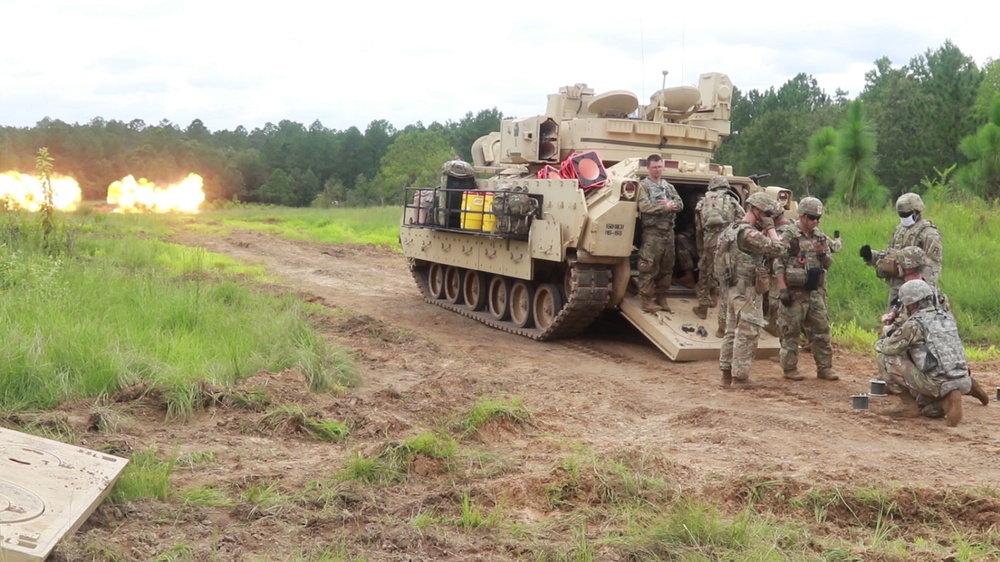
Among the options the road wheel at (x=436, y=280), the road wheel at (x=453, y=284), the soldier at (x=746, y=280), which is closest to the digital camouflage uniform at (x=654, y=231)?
the soldier at (x=746, y=280)

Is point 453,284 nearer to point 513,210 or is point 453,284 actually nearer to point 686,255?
point 513,210

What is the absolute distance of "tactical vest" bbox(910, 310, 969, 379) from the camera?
24.7 feet

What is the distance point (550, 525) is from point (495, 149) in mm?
10428

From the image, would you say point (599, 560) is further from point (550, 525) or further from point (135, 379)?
point (135, 379)

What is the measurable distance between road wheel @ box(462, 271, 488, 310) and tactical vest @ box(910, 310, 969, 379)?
6947 mm

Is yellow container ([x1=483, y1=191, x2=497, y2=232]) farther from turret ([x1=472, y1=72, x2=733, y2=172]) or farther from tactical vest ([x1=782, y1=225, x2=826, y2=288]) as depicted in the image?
tactical vest ([x1=782, y1=225, x2=826, y2=288])

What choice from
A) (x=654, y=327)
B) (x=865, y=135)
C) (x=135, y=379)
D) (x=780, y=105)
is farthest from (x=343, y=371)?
(x=780, y=105)

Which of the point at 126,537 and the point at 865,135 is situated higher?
the point at 865,135

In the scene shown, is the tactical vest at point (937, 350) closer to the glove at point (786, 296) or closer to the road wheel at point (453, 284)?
the glove at point (786, 296)

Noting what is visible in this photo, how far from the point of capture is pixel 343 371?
28.2 ft

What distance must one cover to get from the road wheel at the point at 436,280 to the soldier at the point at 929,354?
821 centimetres

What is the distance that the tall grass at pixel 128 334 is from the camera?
7.16 m

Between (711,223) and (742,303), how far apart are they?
5.74ft

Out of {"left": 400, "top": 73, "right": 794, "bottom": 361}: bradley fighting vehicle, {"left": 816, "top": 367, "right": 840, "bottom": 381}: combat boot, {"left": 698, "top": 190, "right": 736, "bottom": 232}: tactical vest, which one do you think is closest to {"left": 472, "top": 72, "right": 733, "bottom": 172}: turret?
{"left": 400, "top": 73, "right": 794, "bottom": 361}: bradley fighting vehicle
